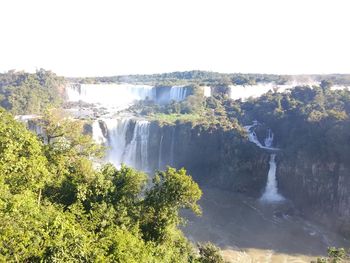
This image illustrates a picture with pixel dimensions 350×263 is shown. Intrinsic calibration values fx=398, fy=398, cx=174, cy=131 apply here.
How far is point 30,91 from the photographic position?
280 ft

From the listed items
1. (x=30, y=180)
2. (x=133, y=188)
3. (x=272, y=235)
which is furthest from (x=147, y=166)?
(x=30, y=180)

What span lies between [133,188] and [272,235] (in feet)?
70.4

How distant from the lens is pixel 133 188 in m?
21.1

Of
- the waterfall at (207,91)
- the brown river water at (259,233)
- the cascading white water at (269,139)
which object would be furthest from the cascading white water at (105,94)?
the brown river water at (259,233)

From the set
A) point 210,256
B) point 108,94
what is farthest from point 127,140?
point 210,256

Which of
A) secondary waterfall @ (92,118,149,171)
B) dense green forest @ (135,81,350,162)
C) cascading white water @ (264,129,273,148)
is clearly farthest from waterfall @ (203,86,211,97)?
cascading white water @ (264,129,273,148)

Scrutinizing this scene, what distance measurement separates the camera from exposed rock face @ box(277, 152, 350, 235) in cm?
4141

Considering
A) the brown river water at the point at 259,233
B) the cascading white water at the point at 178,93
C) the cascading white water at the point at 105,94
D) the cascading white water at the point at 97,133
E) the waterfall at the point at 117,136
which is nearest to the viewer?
the brown river water at the point at 259,233

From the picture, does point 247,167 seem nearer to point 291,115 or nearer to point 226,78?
point 291,115

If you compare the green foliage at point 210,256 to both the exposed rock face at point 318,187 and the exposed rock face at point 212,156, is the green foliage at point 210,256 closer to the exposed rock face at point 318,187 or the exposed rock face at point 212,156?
the exposed rock face at point 318,187

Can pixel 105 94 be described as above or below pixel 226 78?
below

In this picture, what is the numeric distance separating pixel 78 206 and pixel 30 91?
7369 centimetres

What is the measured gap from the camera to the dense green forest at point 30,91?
80125 mm

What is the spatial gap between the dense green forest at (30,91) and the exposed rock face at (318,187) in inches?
2050
